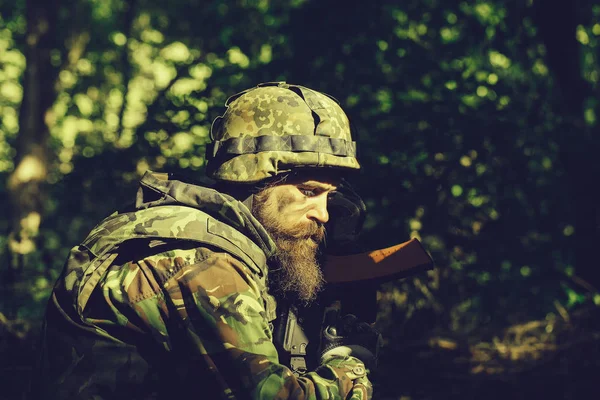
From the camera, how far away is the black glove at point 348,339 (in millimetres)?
2506

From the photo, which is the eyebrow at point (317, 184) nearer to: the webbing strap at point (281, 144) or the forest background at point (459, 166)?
the webbing strap at point (281, 144)

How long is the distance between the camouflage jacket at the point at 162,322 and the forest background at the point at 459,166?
58.1 inches

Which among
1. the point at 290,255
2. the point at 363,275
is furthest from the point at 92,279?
the point at 363,275

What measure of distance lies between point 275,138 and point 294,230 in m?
0.41

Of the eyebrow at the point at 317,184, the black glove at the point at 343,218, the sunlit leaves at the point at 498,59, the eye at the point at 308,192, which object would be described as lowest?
the black glove at the point at 343,218

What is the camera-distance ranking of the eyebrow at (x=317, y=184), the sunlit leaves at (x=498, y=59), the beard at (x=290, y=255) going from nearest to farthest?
the beard at (x=290, y=255) → the eyebrow at (x=317, y=184) → the sunlit leaves at (x=498, y=59)

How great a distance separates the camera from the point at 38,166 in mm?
8570

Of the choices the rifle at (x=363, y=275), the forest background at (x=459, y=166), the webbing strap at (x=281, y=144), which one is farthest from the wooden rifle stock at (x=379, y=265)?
the forest background at (x=459, y=166)

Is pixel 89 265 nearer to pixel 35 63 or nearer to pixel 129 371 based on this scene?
pixel 129 371

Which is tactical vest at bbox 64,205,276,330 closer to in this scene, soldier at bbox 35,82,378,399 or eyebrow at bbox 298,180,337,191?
soldier at bbox 35,82,378,399

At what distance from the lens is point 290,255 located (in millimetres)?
2701

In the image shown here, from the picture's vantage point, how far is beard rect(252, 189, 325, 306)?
8.70 ft

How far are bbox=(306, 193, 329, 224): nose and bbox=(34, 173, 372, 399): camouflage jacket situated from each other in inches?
22.3

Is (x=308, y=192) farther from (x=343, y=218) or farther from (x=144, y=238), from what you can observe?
(x=144, y=238)
